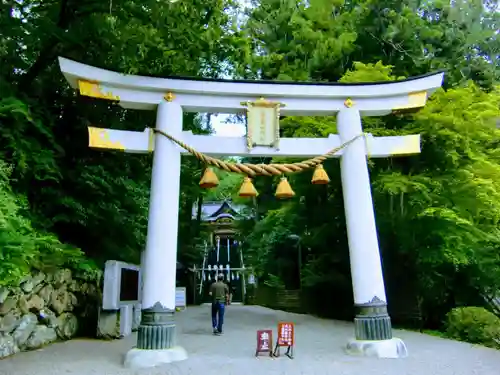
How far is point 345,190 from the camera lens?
797cm

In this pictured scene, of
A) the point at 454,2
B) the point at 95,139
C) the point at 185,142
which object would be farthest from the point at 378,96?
the point at 454,2

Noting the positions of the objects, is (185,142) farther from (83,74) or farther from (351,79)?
(351,79)

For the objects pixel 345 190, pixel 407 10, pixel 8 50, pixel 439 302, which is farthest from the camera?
pixel 407 10

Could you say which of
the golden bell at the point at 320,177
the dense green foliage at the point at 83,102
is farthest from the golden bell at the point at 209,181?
the dense green foliage at the point at 83,102

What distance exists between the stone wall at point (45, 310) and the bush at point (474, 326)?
8699 millimetres

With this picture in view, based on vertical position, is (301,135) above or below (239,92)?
above

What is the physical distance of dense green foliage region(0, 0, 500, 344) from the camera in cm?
858

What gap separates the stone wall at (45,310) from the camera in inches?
287

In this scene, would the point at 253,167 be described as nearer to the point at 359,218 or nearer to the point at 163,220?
the point at 163,220

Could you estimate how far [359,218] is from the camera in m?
7.68

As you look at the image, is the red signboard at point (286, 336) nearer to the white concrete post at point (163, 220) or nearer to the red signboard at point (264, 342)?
the red signboard at point (264, 342)

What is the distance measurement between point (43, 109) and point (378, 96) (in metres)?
7.38

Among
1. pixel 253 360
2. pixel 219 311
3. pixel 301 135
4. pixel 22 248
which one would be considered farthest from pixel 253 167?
pixel 219 311

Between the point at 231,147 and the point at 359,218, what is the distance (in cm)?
271
